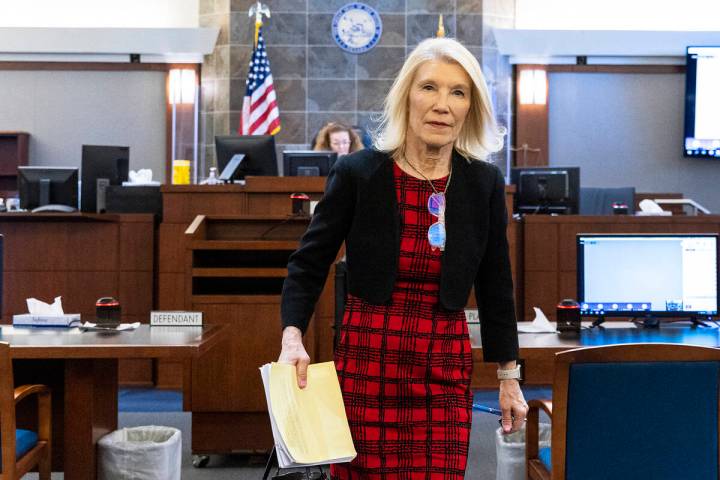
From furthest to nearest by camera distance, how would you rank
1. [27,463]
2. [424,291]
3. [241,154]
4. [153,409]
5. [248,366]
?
[241,154]
[153,409]
[248,366]
[27,463]
[424,291]

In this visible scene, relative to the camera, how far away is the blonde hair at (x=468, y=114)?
181 centimetres

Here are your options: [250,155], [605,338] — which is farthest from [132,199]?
[605,338]

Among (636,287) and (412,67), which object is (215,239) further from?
(412,67)

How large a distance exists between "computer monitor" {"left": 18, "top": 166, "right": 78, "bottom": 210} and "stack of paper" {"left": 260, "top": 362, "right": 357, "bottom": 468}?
5.17 metres

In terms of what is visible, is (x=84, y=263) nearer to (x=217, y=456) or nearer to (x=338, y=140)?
(x=338, y=140)

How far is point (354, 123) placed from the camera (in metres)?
9.92

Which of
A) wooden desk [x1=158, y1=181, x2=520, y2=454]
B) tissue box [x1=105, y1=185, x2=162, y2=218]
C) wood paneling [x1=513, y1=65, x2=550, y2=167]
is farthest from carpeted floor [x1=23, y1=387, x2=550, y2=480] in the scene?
wood paneling [x1=513, y1=65, x2=550, y2=167]

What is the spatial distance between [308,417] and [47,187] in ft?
17.4

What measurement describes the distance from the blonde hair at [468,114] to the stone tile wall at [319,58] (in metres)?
7.99

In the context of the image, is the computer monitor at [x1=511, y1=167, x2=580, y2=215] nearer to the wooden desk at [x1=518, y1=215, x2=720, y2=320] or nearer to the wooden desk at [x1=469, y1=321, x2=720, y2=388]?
the wooden desk at [x1=518, y1=215, x2=720, y2=320]

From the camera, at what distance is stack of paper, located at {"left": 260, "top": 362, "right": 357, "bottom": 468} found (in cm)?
160

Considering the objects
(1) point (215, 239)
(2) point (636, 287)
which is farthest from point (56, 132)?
(2) point (636, 287)

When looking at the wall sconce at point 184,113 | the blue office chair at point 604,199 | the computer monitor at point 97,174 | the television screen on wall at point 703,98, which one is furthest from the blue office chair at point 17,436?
the television screen on wall at point 703,98

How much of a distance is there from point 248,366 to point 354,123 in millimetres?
5964
